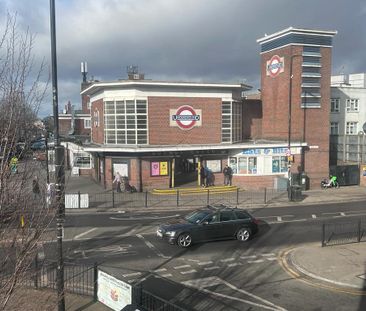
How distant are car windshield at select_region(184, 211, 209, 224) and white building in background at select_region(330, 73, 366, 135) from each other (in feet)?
107

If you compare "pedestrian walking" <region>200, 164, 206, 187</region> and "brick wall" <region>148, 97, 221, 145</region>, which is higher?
"brick wall" <region>148, 97, 221, 145</region>

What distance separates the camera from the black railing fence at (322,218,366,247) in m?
17.6

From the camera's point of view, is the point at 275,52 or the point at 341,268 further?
the point at 275,52

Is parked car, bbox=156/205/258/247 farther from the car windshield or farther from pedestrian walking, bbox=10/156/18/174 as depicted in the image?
pedestrian walking, bbox=10/156/18/174

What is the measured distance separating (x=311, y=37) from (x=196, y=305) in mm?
29430

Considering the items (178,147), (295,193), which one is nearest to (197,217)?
(295,193)

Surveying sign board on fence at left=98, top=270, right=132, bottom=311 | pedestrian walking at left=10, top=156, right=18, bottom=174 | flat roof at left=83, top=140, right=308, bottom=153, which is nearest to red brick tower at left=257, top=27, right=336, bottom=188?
flat roof at left=83, top=140, right=308, bottom=153

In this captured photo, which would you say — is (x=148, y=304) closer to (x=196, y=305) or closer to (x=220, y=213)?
(x=196, y=305)

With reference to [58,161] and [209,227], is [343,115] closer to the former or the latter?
[209,227]

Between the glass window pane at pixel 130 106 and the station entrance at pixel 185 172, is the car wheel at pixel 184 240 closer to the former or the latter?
the station entrance at pixel 185 172

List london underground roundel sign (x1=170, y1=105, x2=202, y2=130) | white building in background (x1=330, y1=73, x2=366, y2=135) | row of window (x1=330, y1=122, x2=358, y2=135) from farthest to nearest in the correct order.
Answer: row of window (x1=330, y1=122, x2=358, y2=135) < white building in background (x1=330, y1=73, x2=366, y2=135) < london underground roundel sign (x1=170, y1=105, x2=202, y2=130)

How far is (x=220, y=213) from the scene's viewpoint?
1803 cm

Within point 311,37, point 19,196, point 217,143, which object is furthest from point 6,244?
point 311,37

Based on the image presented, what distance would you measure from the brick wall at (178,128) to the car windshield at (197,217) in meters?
15.0
